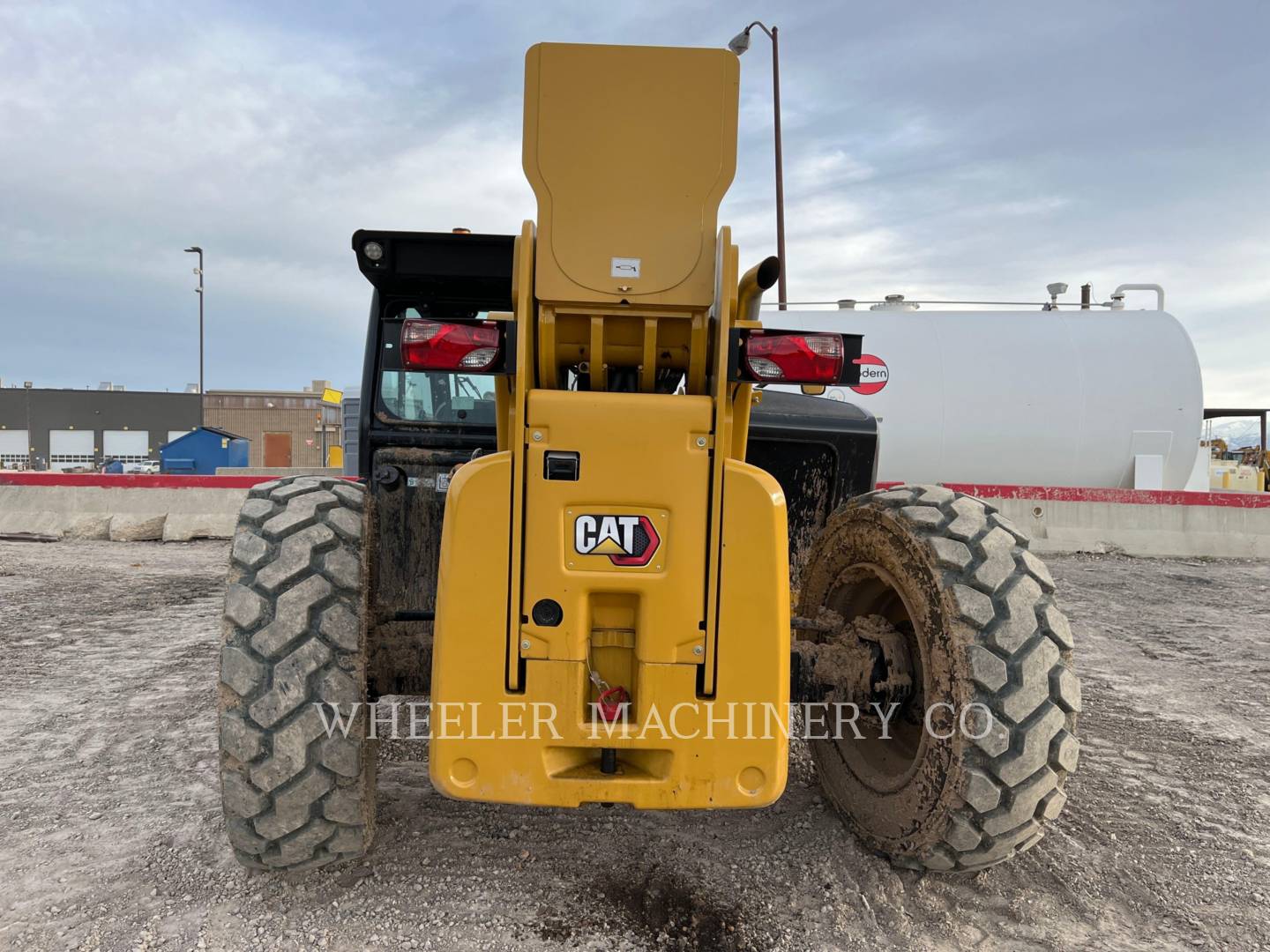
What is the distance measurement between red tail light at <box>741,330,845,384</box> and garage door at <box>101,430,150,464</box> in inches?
1828

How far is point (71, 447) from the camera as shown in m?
42.1

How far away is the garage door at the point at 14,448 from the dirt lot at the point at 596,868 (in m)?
44.6

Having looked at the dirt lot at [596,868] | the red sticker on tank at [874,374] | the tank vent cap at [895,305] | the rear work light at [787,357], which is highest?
the tank vent cap at [895,305]

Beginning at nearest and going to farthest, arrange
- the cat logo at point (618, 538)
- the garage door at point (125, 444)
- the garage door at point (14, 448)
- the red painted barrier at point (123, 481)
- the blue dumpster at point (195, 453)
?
the cat logo at point (618, 538) → the red painted barrier at point (123, 481) → the blue dumpster at point (195, 453) → the garage door at point (14, 448) → the garage door at point (125, 444)

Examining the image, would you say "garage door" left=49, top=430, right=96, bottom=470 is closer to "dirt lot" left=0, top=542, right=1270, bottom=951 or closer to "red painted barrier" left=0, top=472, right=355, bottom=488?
"red painted barrier" left=0, top=472, right=355, bottom=488

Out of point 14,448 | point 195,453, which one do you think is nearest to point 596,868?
point 195,453

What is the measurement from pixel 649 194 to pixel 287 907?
7.51ft

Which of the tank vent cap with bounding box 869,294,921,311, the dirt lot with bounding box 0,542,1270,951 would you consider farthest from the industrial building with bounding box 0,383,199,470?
the dirt lot with bounding box 0,542,1270,951

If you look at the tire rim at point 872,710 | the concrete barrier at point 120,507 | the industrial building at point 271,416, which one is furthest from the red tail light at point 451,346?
the industrial building at point 271,416

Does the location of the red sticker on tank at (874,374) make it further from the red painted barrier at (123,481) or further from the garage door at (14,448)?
the garage door at (14,448)

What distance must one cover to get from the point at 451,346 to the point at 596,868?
68.4 inches

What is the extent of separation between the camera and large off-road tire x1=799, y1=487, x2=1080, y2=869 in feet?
7.54

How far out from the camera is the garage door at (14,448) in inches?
1582

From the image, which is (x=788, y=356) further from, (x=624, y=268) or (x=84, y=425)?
(x=84, y=425)
